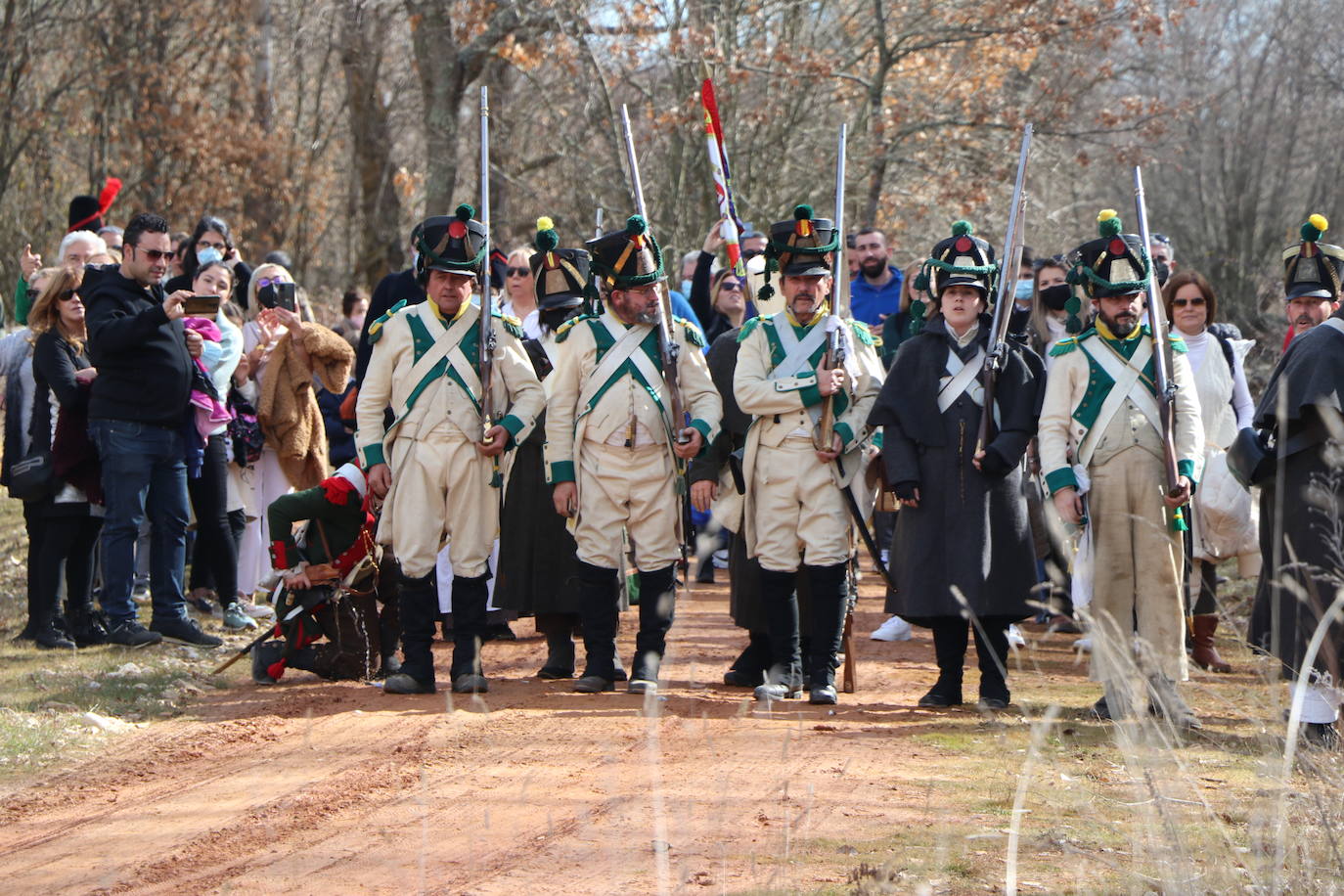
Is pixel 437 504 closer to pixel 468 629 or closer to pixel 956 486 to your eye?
pixel 468 629

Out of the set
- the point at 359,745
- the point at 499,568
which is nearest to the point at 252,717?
the point at 359,745

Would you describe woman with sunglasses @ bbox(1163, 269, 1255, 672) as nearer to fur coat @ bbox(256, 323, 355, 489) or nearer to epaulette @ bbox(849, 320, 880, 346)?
epaulette @ bbox(849, 320, 880, 346)

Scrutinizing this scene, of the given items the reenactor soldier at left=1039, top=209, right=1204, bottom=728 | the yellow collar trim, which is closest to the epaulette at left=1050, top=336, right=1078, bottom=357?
the reenactor soldier at left=1039, top=209, right=1204, bottom=728

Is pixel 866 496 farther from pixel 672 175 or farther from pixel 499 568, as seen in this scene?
pixel 672 175

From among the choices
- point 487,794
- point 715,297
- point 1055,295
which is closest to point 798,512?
point 487,794

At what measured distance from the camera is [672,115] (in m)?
16.7

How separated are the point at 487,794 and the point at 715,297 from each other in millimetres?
6217

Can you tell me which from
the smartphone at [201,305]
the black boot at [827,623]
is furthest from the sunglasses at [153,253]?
the black boot at [827,623]

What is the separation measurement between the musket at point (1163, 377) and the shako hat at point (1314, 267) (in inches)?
30.7

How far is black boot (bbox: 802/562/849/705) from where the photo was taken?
7.68 metres

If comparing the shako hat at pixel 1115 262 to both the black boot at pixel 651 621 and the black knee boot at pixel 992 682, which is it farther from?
the black boot at pixel 651 621

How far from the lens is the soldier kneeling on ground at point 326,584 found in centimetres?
818

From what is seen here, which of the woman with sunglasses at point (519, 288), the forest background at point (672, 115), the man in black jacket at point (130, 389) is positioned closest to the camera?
the man in black jacket at point (130, 389)

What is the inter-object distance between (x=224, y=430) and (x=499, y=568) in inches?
90.0
